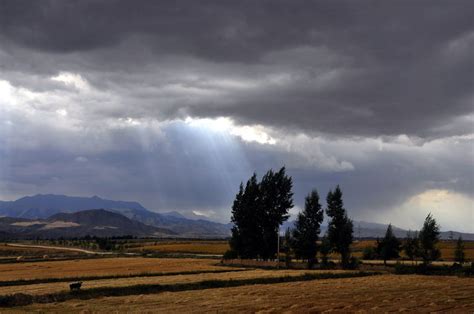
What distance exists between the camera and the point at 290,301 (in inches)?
1582

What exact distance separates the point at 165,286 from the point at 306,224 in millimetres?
55667

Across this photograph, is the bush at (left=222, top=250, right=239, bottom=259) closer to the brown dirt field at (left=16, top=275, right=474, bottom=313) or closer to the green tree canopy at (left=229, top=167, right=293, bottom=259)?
the green tree canopy at (left=229, top=167, right=293, bottom=259)

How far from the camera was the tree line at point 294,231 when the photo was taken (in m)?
102

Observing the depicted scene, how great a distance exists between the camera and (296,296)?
4375 cm

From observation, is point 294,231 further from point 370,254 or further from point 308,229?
point 370,254

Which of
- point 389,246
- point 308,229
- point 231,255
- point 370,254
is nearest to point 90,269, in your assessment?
point 231,255

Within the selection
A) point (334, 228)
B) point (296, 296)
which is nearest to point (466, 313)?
point (296, 296)

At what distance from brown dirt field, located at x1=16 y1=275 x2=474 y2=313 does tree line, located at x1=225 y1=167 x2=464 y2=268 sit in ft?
151

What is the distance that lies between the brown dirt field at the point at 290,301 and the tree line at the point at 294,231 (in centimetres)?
4612

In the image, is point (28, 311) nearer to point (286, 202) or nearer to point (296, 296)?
point (296, 296)

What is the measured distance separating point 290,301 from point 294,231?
65912 mm

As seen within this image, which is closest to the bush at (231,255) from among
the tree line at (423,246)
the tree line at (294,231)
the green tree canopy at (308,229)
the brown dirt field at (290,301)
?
the tree line at (294,231)

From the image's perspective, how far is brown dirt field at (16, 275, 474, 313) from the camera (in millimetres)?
36062

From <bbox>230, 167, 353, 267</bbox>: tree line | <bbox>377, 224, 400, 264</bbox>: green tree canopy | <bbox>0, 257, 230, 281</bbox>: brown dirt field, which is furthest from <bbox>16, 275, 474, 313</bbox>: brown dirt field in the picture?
<bbox>377, 224, 400, 264</bbox>: green tree canopy
